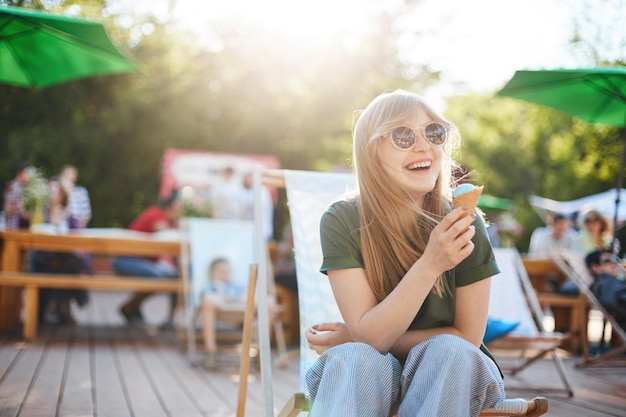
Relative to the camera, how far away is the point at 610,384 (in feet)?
14.6

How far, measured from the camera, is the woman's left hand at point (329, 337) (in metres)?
1.88

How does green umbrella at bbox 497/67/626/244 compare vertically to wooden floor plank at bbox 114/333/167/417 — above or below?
above

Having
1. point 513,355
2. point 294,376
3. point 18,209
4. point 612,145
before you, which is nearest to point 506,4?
point 612,145

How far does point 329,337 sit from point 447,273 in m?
0.36

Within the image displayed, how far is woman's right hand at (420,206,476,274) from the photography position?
1.59 metres

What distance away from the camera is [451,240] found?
1592 millimetres

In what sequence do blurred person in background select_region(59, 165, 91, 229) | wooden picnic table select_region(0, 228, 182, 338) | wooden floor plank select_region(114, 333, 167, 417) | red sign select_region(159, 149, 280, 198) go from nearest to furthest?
wooden floor plank select_region(114, 333, 167, 417)
wooden picnic table select_region(0, 228, 182, 338)
blurred person in background select_region(59, 165, 91, 229)
red sign select_region(159, 149, 280, 198)

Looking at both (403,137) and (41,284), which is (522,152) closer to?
(41,284)

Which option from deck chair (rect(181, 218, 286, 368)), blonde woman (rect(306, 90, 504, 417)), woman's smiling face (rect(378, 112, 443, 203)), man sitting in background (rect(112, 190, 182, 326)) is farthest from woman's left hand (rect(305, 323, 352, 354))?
man sitting in background (rect(112, 190, 182, 326))

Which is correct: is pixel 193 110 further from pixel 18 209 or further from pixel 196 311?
pixel 196 311

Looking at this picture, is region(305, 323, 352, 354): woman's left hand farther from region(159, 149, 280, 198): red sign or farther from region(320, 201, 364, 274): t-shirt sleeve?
region(159, 149, 280, 198): red sign

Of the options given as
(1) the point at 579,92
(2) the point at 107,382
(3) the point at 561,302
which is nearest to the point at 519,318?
(1) the point at 579,92

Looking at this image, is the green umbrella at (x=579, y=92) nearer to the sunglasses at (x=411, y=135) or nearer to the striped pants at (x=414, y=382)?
the sunglasses at (x=411, y=135)

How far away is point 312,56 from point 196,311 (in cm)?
1240
